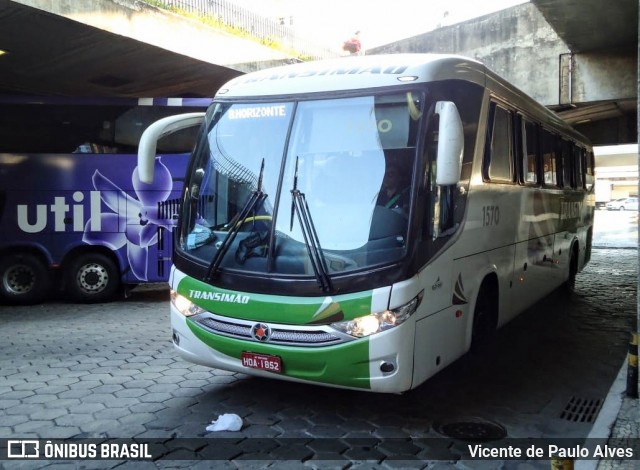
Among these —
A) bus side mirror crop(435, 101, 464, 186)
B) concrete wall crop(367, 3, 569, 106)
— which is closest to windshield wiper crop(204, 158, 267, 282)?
bus side mirror crop(435, 101, 464, 186)

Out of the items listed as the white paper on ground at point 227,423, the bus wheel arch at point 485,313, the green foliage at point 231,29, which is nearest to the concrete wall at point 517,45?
the green foliage at point 231,29

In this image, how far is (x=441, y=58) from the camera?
5039mm

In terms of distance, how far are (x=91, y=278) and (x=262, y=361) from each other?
7264 millimetres

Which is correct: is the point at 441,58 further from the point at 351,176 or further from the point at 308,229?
the point at 308,229

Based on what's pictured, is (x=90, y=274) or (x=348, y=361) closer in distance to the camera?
(x=348, y=361)

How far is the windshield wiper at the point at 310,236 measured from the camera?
175 inches

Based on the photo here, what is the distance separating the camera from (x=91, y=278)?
35.5 ft

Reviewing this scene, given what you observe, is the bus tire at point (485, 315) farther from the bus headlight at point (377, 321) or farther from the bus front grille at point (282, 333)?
the bus front grille at point (282, 333)

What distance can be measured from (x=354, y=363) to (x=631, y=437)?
221 cm

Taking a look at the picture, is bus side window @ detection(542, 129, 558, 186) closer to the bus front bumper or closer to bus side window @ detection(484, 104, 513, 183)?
bus side window @ detection(484, 104, 513, 183)

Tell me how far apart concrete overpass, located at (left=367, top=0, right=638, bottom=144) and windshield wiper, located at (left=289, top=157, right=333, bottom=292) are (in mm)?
7433

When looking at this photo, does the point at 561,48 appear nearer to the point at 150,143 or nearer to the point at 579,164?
the point at 579,164

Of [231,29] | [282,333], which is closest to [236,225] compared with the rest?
[282,333]

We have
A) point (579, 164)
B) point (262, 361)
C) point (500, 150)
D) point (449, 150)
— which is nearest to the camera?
point (449, 150)
